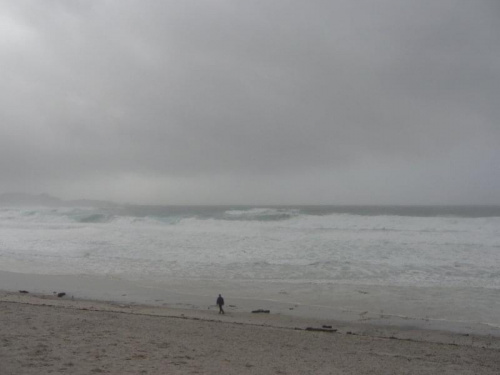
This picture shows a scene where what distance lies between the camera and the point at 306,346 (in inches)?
291

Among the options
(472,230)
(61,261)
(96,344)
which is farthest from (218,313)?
(472,230)

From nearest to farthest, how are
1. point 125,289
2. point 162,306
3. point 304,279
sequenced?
point 162,306 → point 125,289 → point 304,279

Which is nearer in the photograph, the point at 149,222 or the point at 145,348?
the point at 145,348

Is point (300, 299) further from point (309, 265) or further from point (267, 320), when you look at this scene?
point (309, 265)

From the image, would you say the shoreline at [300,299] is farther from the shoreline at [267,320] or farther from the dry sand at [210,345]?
Answer: the dry sand at [210,345]

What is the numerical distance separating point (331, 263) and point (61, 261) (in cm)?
1107

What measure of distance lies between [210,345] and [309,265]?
10.3m

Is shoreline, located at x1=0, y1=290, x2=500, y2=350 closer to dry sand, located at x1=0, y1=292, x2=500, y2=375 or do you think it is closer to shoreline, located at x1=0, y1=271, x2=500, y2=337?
dry sand, located at x1=0, y1=292, x2=500, y2=375

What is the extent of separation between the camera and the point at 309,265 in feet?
55.7

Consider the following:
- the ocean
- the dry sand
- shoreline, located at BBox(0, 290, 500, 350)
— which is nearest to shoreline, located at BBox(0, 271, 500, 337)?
the ocean

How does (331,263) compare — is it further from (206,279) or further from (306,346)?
(306,346)

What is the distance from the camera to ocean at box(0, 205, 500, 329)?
11305 millimetres

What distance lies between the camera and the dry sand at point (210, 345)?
225 inches

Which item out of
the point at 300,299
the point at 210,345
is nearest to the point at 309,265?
the point at 300,299
